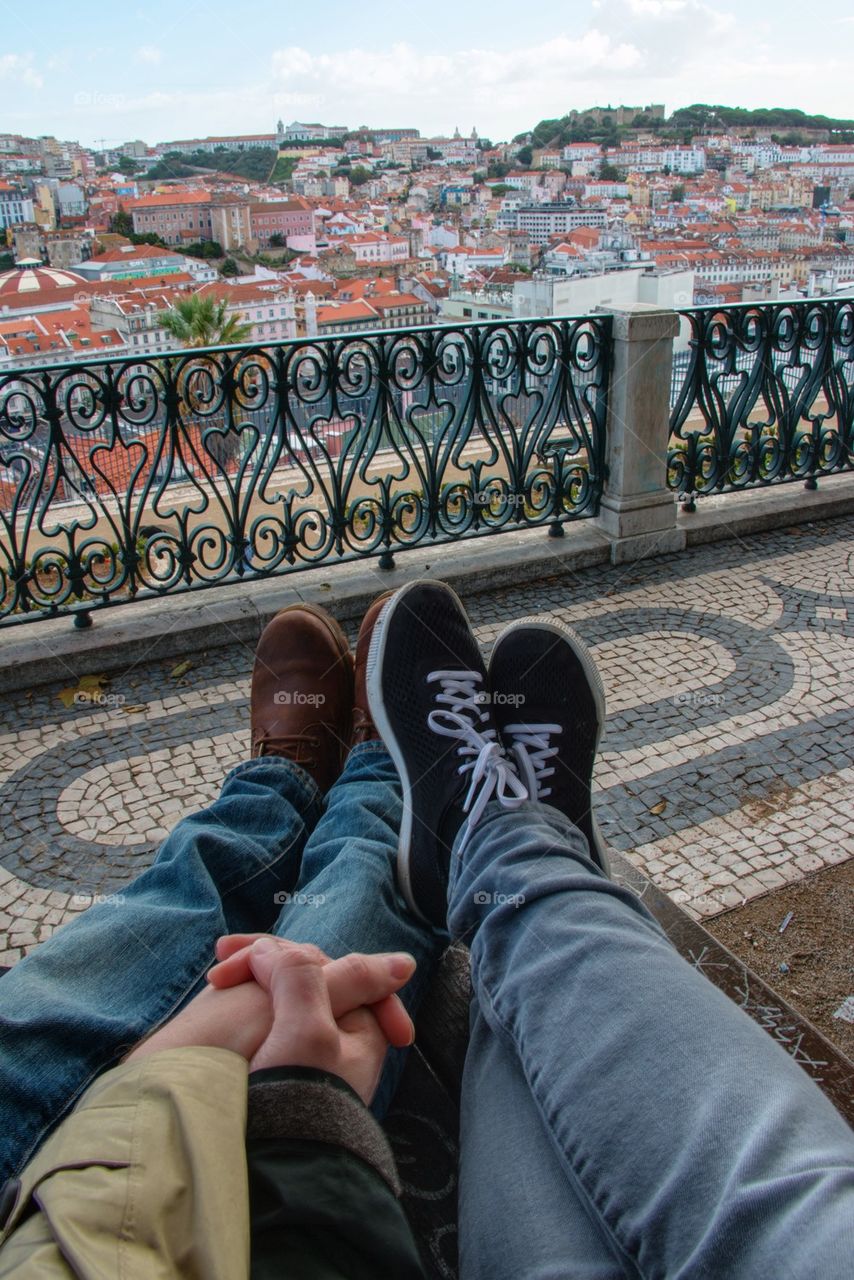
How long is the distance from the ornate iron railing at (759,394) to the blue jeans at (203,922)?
12.2ft

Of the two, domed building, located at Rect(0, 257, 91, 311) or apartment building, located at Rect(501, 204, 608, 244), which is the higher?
apartment building, located at Rect(501, 204, 608, 244)

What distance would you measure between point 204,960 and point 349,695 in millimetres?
1293

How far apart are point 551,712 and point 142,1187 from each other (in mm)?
1441

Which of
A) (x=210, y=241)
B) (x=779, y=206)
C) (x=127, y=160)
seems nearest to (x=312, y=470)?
(x=210, y=241)

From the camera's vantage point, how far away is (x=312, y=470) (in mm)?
4508

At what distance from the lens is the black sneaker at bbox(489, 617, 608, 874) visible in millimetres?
1994

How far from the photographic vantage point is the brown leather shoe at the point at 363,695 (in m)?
2.48

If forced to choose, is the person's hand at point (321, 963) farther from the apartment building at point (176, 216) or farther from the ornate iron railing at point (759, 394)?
the apartment building at point (176, 216)
